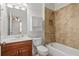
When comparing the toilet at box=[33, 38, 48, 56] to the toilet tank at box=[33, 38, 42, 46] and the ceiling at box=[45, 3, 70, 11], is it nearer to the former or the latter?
the toilet tank at box=[33, 38, 42, 46]

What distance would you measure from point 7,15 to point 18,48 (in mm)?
534

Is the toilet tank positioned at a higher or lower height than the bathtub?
higher

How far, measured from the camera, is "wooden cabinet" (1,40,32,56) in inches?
66.6

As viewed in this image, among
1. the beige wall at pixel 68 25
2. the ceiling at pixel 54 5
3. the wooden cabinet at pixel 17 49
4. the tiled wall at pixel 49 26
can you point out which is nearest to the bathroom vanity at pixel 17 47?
the wooden cabinet at pixel 17 49

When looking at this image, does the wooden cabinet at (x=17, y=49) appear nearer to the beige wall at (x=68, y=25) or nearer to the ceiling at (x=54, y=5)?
the beige wall at (x=68, y=25)

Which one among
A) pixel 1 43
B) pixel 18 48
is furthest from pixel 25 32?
pixel 1 43

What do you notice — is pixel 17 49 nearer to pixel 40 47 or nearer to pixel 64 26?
pixel 40 47

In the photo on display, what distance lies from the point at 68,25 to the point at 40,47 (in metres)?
0.55

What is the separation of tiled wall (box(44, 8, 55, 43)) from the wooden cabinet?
289mm

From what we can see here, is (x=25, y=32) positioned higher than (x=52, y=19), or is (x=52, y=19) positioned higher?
(x=52, y=19)

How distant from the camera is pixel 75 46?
166 centimetres

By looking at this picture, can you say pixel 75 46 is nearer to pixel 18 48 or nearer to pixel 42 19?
pixel 42 19

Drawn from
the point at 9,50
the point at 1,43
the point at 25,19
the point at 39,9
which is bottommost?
the point at 9,50

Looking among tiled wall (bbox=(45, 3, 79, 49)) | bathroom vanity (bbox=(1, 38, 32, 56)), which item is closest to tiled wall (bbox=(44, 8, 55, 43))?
tiled wall (bbox=(45, 3, 79, 49))
